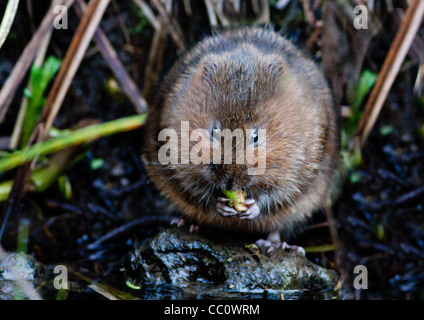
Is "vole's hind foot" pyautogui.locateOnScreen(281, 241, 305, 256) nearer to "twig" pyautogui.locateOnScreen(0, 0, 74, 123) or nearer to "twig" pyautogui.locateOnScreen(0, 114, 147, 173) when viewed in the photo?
"twig" pyautogui.locateOnScreen(0, 114, 147, 173)

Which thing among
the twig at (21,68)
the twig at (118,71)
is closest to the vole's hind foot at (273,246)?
the twig at (118,71)

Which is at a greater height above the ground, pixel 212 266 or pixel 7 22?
pixel 7 22

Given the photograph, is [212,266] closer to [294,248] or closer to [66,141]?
[294,248]

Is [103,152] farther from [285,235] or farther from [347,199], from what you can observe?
[347,199]

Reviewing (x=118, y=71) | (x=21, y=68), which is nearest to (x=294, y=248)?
(x=118, y=71)

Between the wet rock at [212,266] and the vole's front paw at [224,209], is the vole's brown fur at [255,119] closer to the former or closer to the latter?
the vole's front paw at [224,209]

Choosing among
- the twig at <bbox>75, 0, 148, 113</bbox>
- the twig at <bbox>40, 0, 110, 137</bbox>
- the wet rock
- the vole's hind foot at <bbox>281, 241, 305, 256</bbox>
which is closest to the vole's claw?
the wet rock
